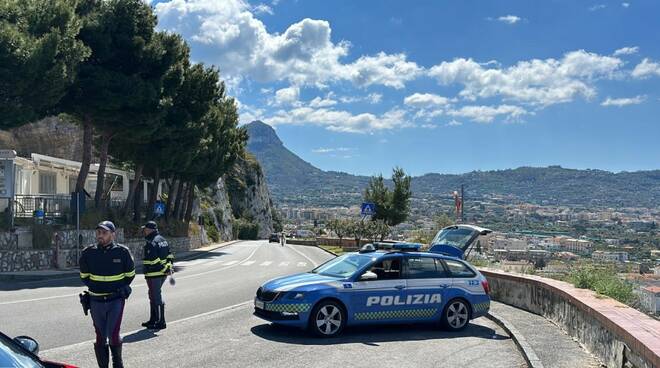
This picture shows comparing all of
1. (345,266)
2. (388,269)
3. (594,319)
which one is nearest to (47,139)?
(345,266)

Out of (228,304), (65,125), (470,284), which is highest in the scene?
(65,125)

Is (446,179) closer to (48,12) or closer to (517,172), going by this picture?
(517,172)

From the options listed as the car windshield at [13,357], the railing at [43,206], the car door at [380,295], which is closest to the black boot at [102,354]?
the car windshield at [13,357]

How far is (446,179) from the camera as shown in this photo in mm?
172125

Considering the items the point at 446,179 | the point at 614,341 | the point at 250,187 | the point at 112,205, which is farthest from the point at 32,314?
the point at 446,179

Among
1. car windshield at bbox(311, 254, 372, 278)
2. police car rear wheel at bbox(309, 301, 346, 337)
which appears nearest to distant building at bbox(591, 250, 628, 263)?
car windshield at bbox(311, 254, 372, 278)

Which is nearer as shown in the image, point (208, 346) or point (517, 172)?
point (208, 346)

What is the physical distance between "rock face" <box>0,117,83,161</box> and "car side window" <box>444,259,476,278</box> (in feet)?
169

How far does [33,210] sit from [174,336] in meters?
18.0

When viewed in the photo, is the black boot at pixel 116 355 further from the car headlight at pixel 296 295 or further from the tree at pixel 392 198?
the tree at pixel 392 198

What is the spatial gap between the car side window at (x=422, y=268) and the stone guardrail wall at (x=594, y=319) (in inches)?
89.5

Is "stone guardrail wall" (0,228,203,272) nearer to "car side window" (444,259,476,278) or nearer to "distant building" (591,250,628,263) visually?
"car side window" (444,259,476,278)

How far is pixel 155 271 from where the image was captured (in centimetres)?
1058

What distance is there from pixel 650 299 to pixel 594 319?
6.14ft
